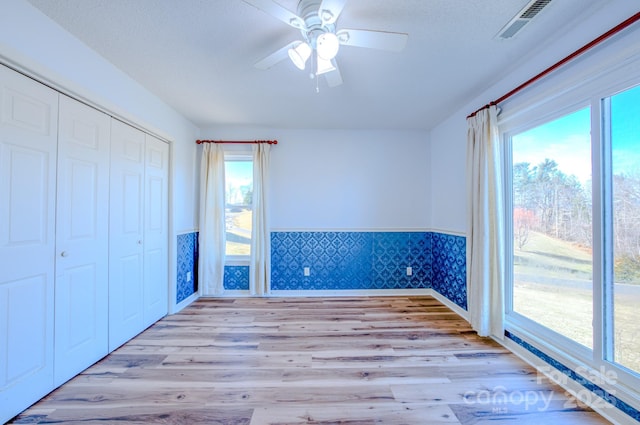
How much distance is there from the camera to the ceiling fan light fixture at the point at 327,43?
1.47 m

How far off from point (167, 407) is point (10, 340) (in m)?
0.99

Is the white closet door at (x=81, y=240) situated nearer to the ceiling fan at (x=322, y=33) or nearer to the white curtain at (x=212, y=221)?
the white curtain at (x=212, y=221)

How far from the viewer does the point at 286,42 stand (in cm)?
193

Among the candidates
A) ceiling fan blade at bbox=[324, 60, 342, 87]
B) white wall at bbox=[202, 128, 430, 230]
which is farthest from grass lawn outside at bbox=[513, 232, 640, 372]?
ceiling fan blade at bbox=[324, 60, 342, 87]

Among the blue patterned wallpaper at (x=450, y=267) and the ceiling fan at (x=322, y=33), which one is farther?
the blue patterned wallpaper at (x=450, y=267)

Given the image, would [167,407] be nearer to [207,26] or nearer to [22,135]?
[22,135]

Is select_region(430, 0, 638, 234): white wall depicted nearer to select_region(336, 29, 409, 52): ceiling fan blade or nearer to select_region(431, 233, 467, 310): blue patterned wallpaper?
select_region(431, 233, 467, 310): blue patterned wallpaper

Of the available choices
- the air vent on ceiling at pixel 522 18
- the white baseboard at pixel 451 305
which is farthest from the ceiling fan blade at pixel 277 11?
the white baseboard at pixel 451 305

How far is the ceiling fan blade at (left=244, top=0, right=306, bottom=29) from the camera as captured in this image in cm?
128

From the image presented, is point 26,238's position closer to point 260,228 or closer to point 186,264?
point 186,264

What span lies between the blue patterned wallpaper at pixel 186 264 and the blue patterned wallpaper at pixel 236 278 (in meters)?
0.43

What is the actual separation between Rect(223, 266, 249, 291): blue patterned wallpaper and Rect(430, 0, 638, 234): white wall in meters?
2.91

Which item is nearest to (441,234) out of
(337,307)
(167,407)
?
(337,307)

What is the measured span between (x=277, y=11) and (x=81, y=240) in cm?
215
